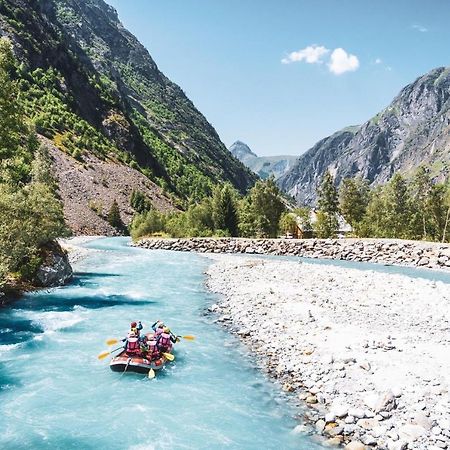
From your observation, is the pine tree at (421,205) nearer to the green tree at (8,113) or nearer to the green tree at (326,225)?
the green tree at (326,225)

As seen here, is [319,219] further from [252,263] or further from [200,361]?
[200,361]

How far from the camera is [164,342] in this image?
23.6m

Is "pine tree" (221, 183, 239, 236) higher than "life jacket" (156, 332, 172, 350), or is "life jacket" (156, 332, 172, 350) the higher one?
"pine tree" (221, 183, 239, 236)

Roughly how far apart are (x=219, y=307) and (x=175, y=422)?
17.8 metres

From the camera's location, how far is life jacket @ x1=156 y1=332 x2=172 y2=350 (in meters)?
23.4

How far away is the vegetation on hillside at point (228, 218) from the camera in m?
97.0

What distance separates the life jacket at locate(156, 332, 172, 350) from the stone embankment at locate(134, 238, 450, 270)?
163 ft

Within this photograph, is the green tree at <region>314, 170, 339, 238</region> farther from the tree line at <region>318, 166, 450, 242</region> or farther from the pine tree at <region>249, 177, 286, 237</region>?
the pine tree at <region>249, 177, 286, 237</region>

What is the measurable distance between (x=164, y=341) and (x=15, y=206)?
18.7m

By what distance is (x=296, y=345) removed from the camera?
23.5 meters

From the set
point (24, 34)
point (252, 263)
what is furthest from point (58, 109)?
point (252, 263)

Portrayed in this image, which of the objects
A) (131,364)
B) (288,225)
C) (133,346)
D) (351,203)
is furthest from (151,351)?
(288,225)

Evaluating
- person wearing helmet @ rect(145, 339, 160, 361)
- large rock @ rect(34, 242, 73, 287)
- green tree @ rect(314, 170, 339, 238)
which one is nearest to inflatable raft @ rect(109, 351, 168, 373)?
person wearing helmet @ rect(145, 339, 160, 361)

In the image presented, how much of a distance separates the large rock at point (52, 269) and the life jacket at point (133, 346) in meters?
21.4
